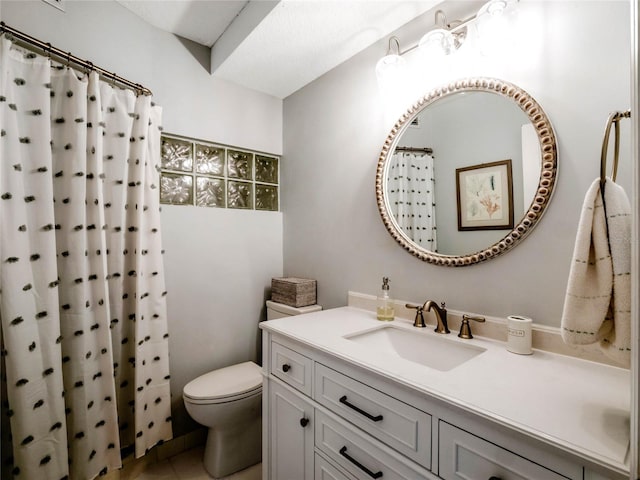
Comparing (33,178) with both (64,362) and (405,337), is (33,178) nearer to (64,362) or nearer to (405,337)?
(64,362)

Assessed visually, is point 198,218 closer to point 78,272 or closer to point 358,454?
point 78,272

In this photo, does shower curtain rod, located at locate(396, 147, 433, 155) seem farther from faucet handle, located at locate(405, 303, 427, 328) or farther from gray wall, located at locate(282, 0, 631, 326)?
faucet handle, located at locate(405, 303, 427, 328)

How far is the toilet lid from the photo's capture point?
1.59 meters

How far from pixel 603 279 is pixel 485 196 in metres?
0.65

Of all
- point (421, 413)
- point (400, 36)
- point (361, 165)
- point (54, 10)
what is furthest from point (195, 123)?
point (421, 413)

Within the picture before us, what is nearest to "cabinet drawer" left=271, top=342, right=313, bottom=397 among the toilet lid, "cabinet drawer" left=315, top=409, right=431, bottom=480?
"cabinet drawer" left=315, top=409, right=431, bottom=480

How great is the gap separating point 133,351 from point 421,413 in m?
1.51

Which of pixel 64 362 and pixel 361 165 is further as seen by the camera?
pixel 361 165

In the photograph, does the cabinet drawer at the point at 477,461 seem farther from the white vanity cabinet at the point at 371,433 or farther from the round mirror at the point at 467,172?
the round mirror at the point at 467,172

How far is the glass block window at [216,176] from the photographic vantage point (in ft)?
6.10

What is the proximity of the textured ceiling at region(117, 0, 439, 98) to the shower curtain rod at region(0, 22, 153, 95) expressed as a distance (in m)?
0.44

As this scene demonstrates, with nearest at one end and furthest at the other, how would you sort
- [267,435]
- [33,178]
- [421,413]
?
[421,413], [33,178], [267,435]

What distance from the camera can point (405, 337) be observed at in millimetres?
1320

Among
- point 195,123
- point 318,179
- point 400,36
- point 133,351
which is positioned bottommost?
point 133,351
